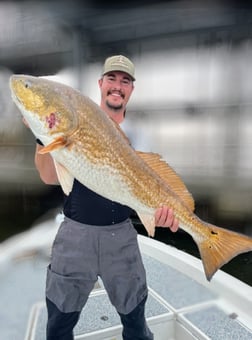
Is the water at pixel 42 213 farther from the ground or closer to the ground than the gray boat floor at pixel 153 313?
closer to the ground

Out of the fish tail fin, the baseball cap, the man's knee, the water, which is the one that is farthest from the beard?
the water

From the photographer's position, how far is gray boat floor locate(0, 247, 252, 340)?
1616 mm

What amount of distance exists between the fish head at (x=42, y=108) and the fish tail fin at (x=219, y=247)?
60cm

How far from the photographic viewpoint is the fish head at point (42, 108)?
100cm

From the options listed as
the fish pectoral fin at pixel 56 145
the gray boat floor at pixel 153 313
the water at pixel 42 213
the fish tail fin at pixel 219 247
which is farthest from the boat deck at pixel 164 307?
the water at pixel 42 213

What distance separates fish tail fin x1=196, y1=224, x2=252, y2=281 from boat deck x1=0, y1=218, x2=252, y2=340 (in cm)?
64

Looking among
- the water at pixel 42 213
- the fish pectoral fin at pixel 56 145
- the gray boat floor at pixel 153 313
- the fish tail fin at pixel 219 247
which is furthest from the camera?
the water at pixel 42 213

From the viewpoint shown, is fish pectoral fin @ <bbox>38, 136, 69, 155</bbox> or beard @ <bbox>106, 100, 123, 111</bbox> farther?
beard @ <bbox>106, 100, 123, 111</bbox>

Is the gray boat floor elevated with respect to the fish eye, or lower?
lower

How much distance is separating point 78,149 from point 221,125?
23.5 ft

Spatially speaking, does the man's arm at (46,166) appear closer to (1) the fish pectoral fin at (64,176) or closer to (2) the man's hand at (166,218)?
(1) the fish pectoral fin at (64,176)

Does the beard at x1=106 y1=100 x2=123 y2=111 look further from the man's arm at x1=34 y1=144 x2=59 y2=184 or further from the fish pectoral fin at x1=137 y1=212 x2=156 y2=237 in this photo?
the fish pectoral fin at x1=137 y1=212 x2=156 y2=237

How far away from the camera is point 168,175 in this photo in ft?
3.98

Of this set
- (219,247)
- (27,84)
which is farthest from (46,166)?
(219,247)
